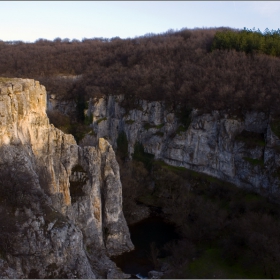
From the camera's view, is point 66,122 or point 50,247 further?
point 66,122

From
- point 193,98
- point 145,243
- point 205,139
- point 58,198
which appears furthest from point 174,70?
point 58,198

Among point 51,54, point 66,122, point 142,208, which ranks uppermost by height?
point 51,54

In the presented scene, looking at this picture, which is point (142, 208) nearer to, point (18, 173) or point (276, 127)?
point (276, 127)

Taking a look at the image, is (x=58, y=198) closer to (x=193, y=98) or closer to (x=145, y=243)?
(x=145, y=243)

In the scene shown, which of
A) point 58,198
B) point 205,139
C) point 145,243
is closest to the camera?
point 58,198

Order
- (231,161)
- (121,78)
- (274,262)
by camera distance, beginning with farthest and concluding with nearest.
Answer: (121,78) < (231,161) < (274,262)

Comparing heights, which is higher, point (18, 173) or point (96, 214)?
point (18, 173)

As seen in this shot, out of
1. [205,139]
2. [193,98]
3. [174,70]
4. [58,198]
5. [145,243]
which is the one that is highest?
[174,70]

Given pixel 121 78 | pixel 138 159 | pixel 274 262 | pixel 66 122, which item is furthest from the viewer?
pixel 121 78

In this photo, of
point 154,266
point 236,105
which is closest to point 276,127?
point 236,105
